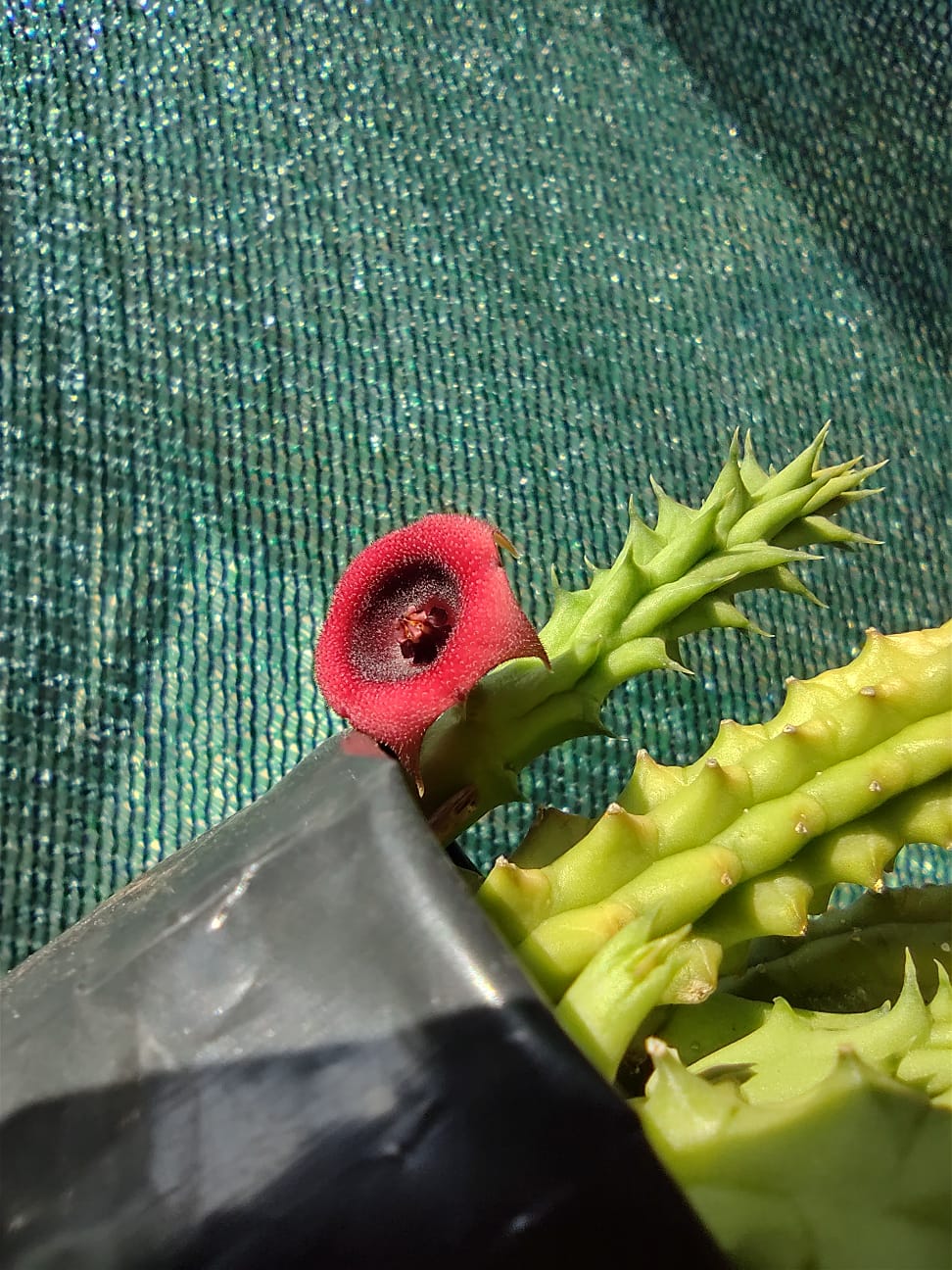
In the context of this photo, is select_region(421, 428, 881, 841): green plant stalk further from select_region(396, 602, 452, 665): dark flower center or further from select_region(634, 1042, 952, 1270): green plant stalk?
select_region(634, 1042, 952, 1270): green plant stalk

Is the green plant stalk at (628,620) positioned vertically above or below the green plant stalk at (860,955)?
above

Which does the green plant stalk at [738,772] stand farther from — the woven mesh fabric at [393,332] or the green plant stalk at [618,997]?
the woven mesh fabric at [393,332]

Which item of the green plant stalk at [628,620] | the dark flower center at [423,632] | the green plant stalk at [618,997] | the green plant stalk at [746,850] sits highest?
the dark flower center at [423,632]

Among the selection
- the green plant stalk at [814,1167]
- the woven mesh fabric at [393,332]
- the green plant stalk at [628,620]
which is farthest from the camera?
the woven mesh fabric at [393,332]

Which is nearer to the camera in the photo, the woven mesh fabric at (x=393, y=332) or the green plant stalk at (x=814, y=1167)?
the green plant stalk at (x=814, y=1167)

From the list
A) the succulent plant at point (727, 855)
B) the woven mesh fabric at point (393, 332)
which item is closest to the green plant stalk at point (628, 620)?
the succulent plant at point (727, 855)

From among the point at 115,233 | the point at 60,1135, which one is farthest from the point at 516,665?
the point at 115,233

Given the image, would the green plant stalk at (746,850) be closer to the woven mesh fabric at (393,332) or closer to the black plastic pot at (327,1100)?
the black plastic pot at (327,1100)

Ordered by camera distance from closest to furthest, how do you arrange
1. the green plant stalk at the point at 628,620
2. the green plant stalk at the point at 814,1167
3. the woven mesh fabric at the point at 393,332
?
the green plant stalk at the point at 814,1167, the green plant stalk at the point at 628,620, the woven mesh fabric at the point at 393,332

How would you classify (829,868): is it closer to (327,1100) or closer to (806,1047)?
(806,1047)
